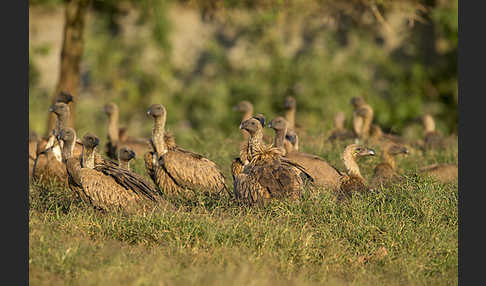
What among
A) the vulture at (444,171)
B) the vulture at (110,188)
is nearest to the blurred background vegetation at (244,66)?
the vulture at (444,171)

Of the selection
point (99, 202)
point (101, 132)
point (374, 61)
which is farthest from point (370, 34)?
point (99, 202)

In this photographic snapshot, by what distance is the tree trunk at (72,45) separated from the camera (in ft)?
40.5

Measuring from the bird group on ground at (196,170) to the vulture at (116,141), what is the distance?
0.15 ft

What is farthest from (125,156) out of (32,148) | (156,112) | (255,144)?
(32,148)

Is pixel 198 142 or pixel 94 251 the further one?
pixel 198 142

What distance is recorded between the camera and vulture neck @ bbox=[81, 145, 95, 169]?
7.13 m

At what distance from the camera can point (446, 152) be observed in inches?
407

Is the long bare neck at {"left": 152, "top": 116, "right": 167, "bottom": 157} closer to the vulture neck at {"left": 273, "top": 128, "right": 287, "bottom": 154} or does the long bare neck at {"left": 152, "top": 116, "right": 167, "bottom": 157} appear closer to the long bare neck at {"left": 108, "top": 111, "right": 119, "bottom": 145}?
the vulture neck at {"left": 273, "top": 128, "right": 287, "bottom": 154}

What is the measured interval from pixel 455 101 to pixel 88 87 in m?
7.96

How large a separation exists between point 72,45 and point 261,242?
25.4ft

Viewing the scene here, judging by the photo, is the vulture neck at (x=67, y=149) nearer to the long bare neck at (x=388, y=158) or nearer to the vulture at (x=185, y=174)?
the vulture at (x=185, y=174)

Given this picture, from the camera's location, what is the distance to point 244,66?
16297mm

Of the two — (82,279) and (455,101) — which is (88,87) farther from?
(82,279)

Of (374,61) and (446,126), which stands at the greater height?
(374,61)
